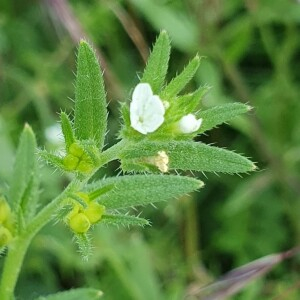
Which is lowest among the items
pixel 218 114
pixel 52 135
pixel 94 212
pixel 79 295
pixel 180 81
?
pixel 79 295

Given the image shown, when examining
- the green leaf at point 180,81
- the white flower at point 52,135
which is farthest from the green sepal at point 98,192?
the white flower at point 52,135

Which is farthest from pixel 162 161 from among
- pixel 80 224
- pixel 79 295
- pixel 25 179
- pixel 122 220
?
pixel 79 295

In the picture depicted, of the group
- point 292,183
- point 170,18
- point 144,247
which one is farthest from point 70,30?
point 292,183

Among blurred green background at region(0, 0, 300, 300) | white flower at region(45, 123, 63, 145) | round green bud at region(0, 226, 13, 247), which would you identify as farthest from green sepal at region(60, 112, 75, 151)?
white flower at region(45, 123, 63, 145)

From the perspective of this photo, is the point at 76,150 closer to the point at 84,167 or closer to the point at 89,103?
the point at 84,167

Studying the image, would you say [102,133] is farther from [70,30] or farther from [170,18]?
[170,18]

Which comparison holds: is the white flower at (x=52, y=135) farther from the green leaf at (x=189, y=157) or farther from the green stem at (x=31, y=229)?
the green leaf at (x=189, y=157)

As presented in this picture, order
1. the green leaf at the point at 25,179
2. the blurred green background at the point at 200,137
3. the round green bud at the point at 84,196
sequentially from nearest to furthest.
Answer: the round green bud at the point at 84,196, the green leaf at the point at 25,179, the blurred green background at the point at 200,137
